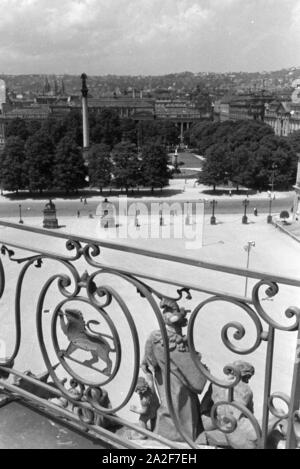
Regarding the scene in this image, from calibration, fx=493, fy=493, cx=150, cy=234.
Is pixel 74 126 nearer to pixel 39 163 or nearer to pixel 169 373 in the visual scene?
pixel 39 163

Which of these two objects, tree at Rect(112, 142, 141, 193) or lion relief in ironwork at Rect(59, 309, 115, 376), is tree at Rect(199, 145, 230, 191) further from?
lion relief in ironwork at Rect(59, 309, 115, 376)

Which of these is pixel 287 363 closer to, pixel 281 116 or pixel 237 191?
pixel 237 191

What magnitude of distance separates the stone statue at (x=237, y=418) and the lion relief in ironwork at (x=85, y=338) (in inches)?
24.1

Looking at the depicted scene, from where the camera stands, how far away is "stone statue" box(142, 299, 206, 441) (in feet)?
8.27

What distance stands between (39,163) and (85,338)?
42.1 metres

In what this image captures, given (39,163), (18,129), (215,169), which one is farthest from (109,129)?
(215,169)

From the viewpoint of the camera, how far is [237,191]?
45.7 metres

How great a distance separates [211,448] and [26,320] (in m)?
14.3

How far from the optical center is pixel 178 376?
256cm

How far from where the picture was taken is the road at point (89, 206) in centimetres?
3688

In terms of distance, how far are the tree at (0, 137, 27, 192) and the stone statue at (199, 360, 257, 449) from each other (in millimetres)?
42033

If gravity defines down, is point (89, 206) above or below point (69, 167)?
below

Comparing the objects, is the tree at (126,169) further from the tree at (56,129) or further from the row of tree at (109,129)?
the row of tree at (109,129)

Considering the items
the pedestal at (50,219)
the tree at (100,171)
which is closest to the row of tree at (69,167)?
the tree at (100,171)
